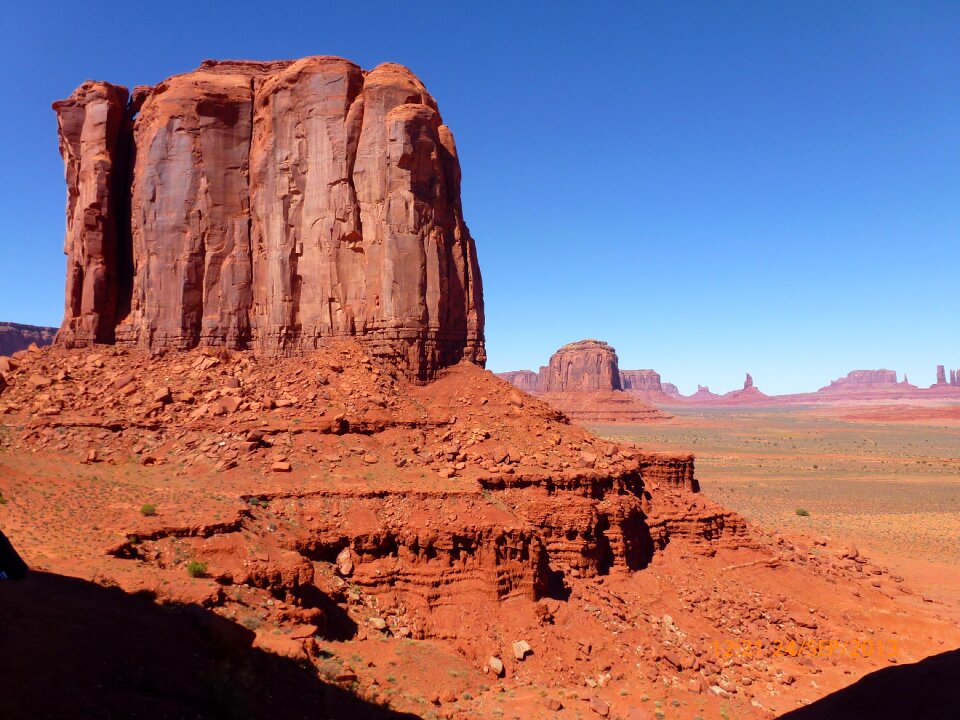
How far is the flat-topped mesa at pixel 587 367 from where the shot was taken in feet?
595

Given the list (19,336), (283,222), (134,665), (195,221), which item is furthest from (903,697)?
(19,336)

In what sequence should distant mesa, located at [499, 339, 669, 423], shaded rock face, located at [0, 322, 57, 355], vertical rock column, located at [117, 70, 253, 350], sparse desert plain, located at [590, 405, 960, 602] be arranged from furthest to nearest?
distant mesa, located at [499, 339, 669, 423] < shaded rock face, located at [0, 322, 57, 355] < sparse desert plain, located at [590, 405, 960, 602] < vertical rock column, located at [117, 70, 253, 350]

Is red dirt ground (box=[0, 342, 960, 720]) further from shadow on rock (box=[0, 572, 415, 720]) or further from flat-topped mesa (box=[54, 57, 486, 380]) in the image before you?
flat-topped mesa (box=[54, 57, 486, 380])

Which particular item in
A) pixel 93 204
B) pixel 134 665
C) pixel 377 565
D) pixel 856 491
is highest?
pixel 93 204

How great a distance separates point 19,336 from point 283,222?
102 m

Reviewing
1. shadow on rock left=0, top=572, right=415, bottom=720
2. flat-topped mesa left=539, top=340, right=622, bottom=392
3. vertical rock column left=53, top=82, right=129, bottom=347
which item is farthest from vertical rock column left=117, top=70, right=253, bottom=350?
flat-topped mesa left=539, top=340, right=622, bottom=392

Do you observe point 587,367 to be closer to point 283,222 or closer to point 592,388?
point 592,388

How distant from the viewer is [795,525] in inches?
1859

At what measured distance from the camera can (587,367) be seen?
183 m

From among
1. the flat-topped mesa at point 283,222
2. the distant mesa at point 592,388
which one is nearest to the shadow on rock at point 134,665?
the flat-topped mesa at point 283,222

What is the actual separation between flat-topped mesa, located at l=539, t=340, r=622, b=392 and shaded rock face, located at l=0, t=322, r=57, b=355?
126237mm

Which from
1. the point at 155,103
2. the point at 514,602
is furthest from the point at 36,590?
the point at 155,103

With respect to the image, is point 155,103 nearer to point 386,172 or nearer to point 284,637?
point 386,172

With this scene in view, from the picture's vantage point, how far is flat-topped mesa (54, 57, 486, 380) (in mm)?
32969
